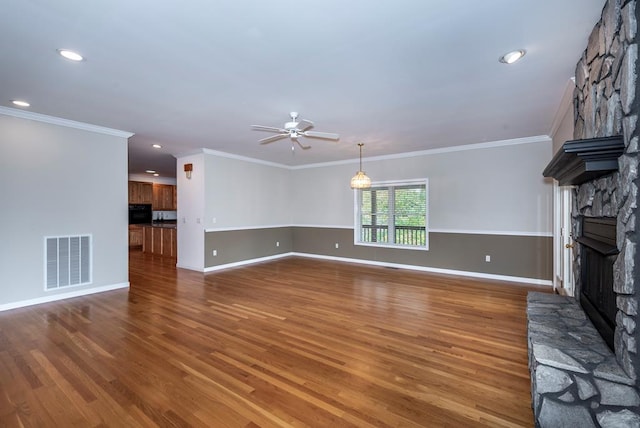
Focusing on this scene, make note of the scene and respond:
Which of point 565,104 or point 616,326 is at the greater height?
point 565,104

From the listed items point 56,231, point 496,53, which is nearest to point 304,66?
point 496,53

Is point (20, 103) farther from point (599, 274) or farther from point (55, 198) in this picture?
point (599, 274)

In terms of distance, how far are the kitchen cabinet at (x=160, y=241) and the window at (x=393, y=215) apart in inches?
192

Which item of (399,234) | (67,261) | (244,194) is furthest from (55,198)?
(399,234)

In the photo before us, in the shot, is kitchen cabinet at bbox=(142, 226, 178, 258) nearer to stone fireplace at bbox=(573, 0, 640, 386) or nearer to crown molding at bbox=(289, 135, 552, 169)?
crown molding at bbox=(289, 135, 552, 169)

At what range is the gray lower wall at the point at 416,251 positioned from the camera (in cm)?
536

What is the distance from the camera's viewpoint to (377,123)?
436 centimetres

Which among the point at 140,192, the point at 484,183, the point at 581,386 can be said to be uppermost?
the point at 140,192

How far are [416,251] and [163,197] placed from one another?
9.14 metres

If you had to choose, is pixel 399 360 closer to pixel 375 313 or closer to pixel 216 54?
pixel 375 313

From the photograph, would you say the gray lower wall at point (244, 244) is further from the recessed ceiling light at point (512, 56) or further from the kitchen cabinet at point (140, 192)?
the recessed ceiling light at point (512, 56)

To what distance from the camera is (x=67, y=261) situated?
4395 mm

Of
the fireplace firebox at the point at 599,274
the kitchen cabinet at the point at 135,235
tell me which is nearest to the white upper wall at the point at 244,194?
the kitchen cabinet at the point at 135,235

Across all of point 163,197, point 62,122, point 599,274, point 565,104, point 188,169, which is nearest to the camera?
point 599,274
